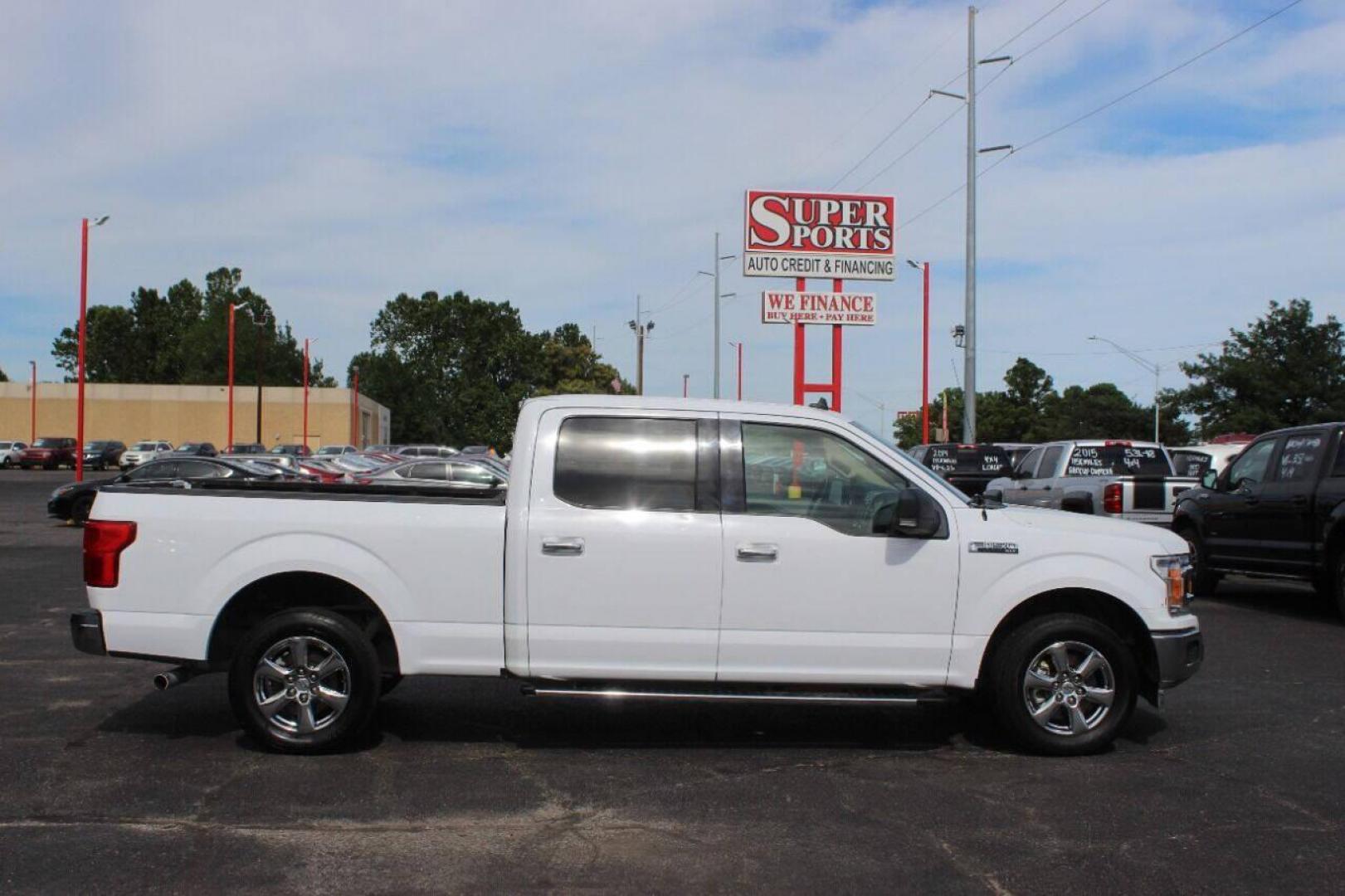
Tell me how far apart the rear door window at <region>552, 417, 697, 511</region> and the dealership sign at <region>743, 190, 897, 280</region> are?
1855 centimetres

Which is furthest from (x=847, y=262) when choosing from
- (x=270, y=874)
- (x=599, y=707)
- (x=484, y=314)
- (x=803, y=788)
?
(x=484, y=314)

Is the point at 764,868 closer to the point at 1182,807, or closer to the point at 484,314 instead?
the point at 1182,807

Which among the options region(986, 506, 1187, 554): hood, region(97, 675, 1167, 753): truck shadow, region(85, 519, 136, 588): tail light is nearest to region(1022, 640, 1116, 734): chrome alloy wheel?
region(97, 675, 1167, 753): truck shadow

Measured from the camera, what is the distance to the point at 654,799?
5559 millimetres

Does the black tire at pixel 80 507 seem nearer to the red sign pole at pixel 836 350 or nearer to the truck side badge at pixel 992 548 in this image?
the red sign pole at pixel 836 350

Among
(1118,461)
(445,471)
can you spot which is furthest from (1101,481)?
(445,471)

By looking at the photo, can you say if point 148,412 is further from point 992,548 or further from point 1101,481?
point 992,548

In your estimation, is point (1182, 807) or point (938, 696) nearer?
point (1182, 807)

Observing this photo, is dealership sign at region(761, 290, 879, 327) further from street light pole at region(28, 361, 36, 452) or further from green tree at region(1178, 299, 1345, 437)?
street light pole at region(28, 361, 36, 452)

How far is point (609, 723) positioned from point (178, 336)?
432 feet

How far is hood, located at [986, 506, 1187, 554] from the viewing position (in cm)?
634

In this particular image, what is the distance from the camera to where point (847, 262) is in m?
24.7

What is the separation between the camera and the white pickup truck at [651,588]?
6.11 metres

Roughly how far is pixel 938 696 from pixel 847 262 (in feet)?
63.5
